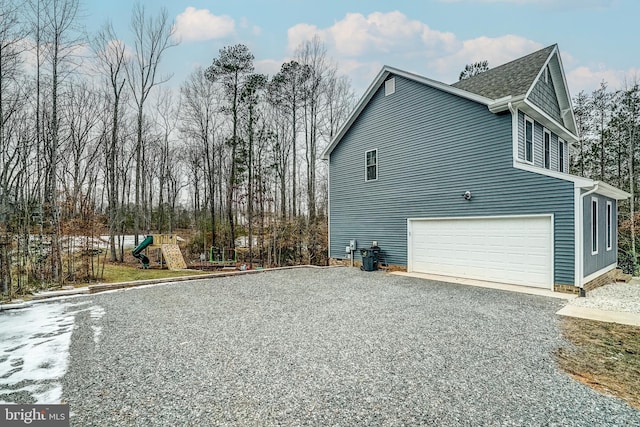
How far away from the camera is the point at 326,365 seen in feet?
11.2

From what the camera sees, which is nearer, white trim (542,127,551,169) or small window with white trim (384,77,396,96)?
white trim (542,127,551,169)

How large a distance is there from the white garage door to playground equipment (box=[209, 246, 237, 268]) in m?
9.32

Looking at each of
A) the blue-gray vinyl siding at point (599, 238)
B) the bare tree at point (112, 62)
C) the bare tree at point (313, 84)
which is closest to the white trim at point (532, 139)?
the blue-gray vinyl siding at point (599, 238)

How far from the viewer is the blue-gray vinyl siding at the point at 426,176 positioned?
7344 millimetres

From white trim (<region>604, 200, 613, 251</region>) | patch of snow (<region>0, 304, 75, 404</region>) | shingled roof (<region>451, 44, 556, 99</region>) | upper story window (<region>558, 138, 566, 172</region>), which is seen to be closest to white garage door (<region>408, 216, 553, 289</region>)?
shingled roof (<region>451, 44, 556, 99</region>)

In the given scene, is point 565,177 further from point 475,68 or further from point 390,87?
point 475,68

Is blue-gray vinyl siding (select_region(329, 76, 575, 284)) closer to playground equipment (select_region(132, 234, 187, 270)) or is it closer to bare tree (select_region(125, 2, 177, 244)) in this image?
playground equipment (select_region(132, 234, 187, 270))

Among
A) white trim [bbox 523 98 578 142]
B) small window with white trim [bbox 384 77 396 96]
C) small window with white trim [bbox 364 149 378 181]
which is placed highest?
small window with white trim [bbox 384 77 396 96]

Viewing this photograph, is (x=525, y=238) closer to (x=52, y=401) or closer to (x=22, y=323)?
(x=52, y=401)

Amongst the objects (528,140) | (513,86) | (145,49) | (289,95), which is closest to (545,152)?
(528,140)

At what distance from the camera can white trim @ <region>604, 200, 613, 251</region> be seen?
30.3 feet

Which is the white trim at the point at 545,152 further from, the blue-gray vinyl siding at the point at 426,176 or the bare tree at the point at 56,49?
the bare tree at the point at 56,49

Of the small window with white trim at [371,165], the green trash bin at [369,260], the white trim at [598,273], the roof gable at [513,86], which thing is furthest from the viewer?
the small window with white trim at [371,165]

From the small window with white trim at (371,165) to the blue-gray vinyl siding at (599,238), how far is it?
5695mm
